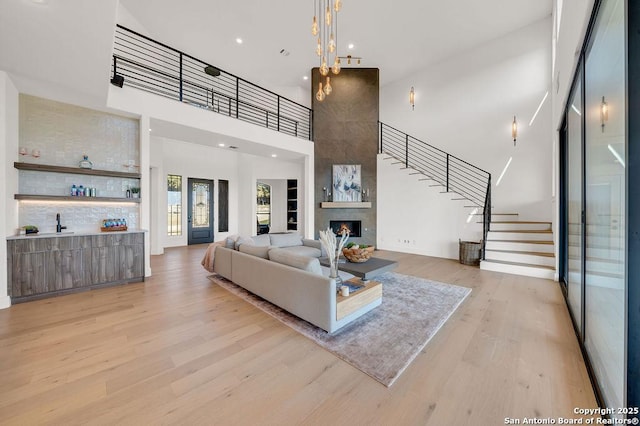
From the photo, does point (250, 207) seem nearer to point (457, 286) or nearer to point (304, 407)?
point (457, 286)

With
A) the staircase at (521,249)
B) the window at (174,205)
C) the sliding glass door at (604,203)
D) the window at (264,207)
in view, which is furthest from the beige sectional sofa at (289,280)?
the window at (264,207)

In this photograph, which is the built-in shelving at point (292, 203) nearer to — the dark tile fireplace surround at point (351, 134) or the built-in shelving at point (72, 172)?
the dark tile fireplace surround at point (351, 134)

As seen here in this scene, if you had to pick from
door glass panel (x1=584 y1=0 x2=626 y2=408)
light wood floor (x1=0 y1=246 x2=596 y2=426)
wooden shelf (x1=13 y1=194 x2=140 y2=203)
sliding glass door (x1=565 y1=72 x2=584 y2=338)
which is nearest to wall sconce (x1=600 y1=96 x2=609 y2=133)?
door glass panel (x1=584 y1=0 x2=626 y2=408)

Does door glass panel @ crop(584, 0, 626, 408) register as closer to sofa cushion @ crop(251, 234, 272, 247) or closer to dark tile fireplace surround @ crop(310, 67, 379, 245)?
sofa cushion @ crop(251, 234, 272, 247)

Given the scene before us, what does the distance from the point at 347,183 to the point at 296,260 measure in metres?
5.21

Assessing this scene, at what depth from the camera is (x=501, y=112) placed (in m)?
6.63

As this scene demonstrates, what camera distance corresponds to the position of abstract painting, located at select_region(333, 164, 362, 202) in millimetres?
7777

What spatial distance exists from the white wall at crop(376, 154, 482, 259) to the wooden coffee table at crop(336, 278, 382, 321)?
171 inches

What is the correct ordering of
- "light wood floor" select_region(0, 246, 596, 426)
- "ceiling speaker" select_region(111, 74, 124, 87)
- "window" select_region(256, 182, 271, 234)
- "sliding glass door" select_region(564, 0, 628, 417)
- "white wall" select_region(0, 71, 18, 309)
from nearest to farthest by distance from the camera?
"sliding glass door" select_region(564, 0, 628, 417)
"light wood floor" select_region(0, 246, 596, 426)
"white wall" select_region(0, 71, 18, 309)
"ceiling speaker" select_region(111, 74, 124, 87)
"window" select_region(256, 182, 271, 234)

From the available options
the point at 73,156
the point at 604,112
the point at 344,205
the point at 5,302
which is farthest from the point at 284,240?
the point at 604,112

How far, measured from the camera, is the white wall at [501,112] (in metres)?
6.10

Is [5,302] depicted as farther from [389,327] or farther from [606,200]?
[606,200]

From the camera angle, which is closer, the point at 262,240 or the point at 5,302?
the point at 5,302

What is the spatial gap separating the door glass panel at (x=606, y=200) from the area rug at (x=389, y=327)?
120 cm
